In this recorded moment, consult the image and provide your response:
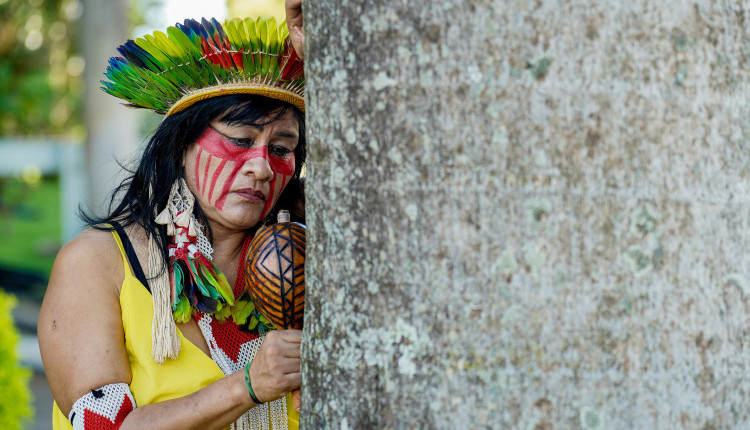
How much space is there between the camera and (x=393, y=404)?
4.47 feet

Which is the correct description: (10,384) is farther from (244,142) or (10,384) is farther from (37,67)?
(37,67)

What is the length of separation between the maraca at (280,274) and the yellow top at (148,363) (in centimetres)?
40

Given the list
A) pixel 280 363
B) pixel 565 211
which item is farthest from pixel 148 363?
pixel 565 211

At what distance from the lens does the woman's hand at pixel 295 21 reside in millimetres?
1917

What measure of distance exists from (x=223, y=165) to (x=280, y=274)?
0.63 meters

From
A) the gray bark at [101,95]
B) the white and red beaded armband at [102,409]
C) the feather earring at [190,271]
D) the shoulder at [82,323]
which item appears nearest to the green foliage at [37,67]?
the gray bark at [101,95]

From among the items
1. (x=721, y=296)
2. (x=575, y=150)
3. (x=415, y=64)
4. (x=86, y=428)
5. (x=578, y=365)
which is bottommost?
(x=86, y=428)

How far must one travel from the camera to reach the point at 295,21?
196cm

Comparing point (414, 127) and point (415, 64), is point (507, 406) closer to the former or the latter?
Answer: point (414, 127)

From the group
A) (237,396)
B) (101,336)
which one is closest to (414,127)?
(237,396)

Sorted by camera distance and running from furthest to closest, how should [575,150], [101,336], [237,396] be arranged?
[101,336]
[237,396]
[575,150]

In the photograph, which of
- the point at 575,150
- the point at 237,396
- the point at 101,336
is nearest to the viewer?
the point at 575,150

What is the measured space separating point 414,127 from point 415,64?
11 centimetres

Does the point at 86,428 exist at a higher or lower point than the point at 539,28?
lower
